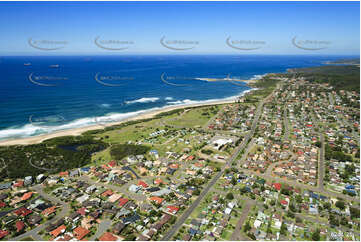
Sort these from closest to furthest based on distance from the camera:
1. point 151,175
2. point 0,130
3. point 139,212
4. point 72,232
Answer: point 72,232, point 139,212, point 151,175, point 0,130

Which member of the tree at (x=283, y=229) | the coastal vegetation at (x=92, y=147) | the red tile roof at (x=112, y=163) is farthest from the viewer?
the red tile roof at (x=112, y=163)

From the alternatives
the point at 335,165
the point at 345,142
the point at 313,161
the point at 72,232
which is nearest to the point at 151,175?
the point at 72,232

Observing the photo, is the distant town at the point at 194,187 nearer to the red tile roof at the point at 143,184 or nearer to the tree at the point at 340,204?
the tree at the point at 340,204

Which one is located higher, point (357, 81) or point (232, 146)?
point (357, 81)

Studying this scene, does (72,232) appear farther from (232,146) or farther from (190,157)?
(232,146)

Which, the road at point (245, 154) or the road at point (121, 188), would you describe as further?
the road at point (245, 154)

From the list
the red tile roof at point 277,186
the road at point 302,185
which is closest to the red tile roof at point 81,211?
the road at point 302,185

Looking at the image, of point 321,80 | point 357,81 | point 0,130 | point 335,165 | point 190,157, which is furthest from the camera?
point 321,80
